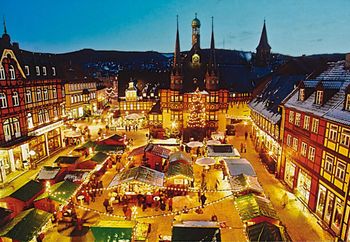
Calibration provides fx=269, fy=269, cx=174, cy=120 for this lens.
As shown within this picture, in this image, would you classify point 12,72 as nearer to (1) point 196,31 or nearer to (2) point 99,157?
(2) point 99,157

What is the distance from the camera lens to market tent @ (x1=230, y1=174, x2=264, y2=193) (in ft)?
59.7

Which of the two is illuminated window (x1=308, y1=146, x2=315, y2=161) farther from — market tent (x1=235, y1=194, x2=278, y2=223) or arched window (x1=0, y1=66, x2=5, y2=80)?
arched window (x1=0, y1=66, x2=5, y2=80)

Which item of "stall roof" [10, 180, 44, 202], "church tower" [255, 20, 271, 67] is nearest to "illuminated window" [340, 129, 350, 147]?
Result: "stall roof" [10, 180, 44, 202]

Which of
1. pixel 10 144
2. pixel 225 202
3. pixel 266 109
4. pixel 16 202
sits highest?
pixel 266 109

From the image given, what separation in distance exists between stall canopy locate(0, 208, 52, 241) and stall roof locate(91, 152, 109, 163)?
9842mm

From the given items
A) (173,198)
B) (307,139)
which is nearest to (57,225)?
(173,198)

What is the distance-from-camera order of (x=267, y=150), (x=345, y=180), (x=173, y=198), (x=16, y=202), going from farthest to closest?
(x=267, y=150) < (x=173, y=198) < (x=16, y=202) < (x=345, y=180)

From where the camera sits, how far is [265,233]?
13102 millimetres

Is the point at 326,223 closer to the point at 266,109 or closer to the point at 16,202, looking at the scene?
the point at 266,109

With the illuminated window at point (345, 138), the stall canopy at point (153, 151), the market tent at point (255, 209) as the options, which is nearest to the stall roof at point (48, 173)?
the stall canopy at point (153, 151)

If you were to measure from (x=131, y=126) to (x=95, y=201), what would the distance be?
27.6 meters

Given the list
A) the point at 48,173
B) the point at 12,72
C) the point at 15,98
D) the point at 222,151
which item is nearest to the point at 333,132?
the point at 222,151

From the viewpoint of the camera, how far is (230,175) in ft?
71.1

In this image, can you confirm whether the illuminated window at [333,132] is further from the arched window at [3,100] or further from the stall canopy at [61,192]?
the arched window at [3,100]
